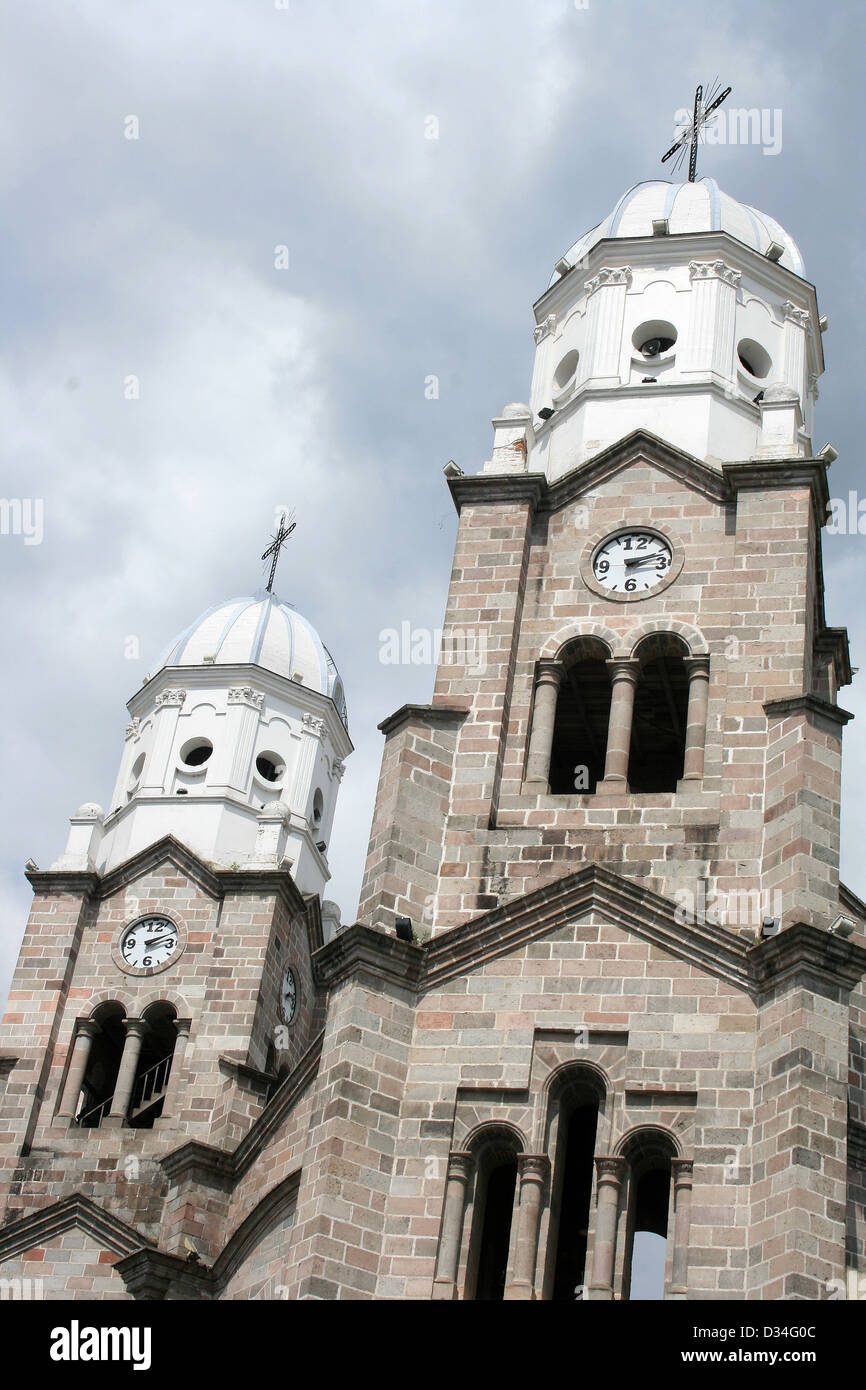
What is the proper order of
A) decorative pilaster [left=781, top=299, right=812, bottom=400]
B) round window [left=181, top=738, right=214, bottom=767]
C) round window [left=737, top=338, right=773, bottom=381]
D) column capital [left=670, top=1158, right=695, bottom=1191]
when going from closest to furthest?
column capital [left=670, top=1158, right=695, bottom=1191] → round window [left=737, top=338, right=773, bottom=381] → decorative pilaster [left=781, top=299, right=812, bottom=400] → round window [left=181, top=738, right=214, bottom=767]

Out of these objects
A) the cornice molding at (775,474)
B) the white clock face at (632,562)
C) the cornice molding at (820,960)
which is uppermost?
the cornice molding at (775,474)

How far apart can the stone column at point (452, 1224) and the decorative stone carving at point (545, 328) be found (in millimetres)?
18546

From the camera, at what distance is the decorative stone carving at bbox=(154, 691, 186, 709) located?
49.0m

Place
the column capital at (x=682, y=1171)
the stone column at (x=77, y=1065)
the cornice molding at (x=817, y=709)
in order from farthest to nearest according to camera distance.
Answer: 1. the stone column at (x=77, y=1065)
2. the cornice molding at (x=817, y=709)
3. the column capital at (x=682, y=1171)

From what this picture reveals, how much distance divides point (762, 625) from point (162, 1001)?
17.3 m

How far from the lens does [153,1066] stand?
4319 centimetres

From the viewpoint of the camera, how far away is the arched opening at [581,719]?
3278 centimetres

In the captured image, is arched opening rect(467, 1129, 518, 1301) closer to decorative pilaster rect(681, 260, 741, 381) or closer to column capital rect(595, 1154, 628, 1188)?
column capital rect(595, 1154, 628, 1188)

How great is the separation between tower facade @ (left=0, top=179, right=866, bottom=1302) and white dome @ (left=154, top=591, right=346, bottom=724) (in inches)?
239

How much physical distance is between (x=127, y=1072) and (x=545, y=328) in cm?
1711

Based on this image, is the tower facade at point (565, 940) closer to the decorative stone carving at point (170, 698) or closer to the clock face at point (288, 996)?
the clock face at point (288, 996)

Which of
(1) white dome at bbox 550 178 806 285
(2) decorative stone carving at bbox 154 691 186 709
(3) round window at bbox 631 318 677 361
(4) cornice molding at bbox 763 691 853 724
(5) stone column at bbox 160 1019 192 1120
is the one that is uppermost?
(1) white dome at bbox 550 178 806 285

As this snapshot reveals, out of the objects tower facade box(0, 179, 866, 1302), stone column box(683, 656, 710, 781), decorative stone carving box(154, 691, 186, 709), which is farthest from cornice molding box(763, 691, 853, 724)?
decorative stone carving box(154, 691, 186, 709)

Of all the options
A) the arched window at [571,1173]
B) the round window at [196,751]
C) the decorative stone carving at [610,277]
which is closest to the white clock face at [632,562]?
the decorative stone carving at [610,277]
